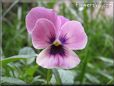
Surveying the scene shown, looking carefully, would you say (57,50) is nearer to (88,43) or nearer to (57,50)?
(57,50)

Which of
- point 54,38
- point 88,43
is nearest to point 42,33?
point 54,38

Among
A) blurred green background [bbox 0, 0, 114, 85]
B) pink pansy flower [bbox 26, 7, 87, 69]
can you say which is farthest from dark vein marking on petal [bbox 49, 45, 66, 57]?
blurred green background [bbox 0, 0, 114, 85]

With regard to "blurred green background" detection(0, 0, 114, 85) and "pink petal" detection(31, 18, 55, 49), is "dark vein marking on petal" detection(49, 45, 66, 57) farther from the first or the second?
"blurred green background" detection(0, 0, 114, 85)

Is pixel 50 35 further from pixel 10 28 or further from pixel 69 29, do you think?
pixel 10 28

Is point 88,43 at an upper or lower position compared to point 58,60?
lower

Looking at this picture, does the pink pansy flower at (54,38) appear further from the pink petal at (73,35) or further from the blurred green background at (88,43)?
the blurred green background at (88,43)

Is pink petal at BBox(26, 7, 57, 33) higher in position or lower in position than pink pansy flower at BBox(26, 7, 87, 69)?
higher

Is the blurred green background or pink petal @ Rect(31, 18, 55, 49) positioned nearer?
pink petal @ Rect(31, 18, 55, 49)

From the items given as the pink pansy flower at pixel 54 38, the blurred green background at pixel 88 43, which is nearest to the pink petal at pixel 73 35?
the pink pansy flower at pixel 54 38
